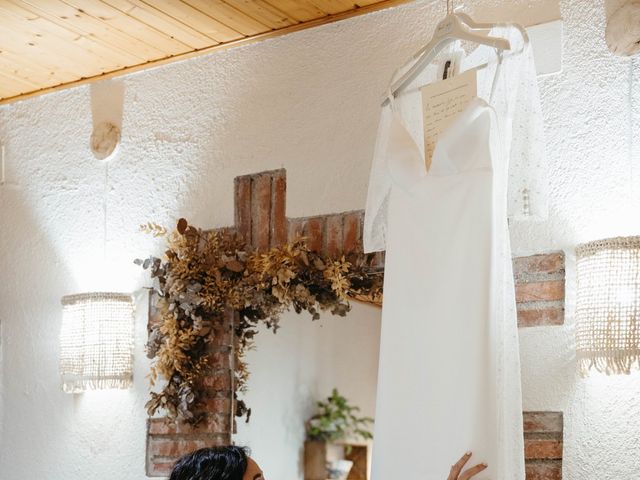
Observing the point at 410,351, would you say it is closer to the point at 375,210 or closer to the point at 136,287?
the point at 375,210

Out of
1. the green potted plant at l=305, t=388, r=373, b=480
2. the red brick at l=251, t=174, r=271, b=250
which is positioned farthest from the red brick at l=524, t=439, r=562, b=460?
the red brick at l=251, t=174, r=271, b=250

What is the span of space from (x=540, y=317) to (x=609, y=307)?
24 cm

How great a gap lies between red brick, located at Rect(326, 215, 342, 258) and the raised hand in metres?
0.97

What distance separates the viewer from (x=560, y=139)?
2.75m

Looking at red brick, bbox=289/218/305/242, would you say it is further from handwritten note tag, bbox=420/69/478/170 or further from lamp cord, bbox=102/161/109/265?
lamp cord, bbox=102/161/109/265

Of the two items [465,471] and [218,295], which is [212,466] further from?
[218,295]

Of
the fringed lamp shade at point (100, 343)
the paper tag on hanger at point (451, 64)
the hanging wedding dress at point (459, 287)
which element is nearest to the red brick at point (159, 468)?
the fringed lamp shade at point (100, 343)

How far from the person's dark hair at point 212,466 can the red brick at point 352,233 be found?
2.49 feet

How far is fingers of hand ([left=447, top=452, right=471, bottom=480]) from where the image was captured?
2.20 m

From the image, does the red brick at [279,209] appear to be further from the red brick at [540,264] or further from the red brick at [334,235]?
the red brick at [540,264]

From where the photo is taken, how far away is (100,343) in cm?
343

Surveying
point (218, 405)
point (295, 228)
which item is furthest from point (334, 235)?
point (218, 405)

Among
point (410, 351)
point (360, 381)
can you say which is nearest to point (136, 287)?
point (360, 381)

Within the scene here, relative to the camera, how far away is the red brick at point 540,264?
106 inches
